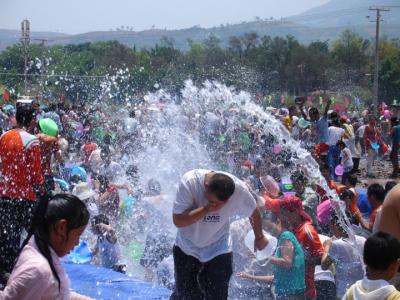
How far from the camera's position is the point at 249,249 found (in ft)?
19.7

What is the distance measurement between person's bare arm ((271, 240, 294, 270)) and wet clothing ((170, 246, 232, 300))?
828 mm

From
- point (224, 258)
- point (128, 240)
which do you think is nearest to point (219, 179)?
point (224, 258)

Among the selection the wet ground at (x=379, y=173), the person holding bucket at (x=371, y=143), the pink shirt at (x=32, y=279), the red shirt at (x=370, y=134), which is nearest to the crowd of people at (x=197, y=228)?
the pink shirt at (x=32, y=279)

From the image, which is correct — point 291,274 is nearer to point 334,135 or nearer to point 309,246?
point 309,246

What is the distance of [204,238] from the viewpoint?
448 cm

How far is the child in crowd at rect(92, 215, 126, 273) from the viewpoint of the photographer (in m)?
6.50

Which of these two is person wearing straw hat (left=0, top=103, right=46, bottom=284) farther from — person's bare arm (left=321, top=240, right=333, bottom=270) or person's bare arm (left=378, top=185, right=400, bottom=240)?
person's bare arm (left=378, top=185, right=400, bottom=240)

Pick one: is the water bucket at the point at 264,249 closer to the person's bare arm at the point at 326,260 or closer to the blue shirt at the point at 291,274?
the blue shirt at the point at 291,274

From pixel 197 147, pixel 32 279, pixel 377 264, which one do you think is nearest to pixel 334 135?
pixel 197 147

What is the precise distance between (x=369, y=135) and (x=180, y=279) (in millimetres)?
12882

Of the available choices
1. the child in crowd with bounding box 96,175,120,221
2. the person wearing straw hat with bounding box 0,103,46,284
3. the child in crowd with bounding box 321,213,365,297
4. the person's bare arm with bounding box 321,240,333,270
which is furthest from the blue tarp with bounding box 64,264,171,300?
the child in crowd with bounding box 96,175,120,221

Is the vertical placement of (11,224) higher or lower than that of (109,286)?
higher

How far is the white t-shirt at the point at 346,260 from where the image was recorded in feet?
18.7

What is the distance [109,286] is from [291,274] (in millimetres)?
1597
